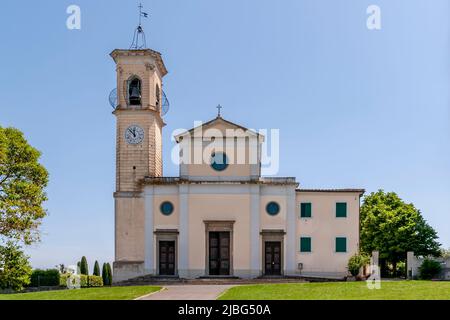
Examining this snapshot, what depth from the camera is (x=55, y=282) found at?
41.1m

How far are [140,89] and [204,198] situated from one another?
794cm

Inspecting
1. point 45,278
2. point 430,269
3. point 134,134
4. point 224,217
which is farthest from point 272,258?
point 45,278

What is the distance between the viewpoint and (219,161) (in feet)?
117

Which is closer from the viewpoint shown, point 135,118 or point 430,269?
point 430,269

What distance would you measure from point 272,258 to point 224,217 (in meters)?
3.79

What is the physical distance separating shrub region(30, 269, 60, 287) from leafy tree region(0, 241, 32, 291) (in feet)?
41.9

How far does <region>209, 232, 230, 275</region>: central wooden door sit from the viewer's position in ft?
115

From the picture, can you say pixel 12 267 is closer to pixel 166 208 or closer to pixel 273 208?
pixel 166 208

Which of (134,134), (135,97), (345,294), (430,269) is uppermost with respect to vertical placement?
(135,97)

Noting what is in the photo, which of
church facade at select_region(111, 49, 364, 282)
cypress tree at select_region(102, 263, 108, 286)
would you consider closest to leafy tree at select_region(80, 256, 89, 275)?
cypress tree at select_region(102, 263, 108, 286)

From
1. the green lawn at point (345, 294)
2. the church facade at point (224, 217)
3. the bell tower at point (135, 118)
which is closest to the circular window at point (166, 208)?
the church facade at point (224, 217)

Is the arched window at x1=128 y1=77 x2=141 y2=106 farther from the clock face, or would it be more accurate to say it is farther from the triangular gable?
the triangular gable

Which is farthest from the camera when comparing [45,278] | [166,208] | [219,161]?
[45,278]
